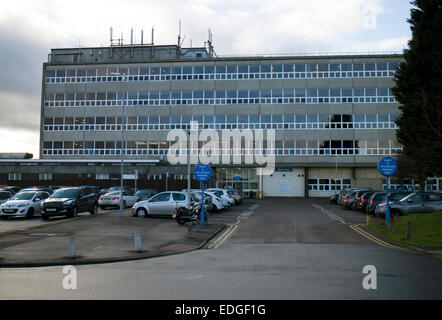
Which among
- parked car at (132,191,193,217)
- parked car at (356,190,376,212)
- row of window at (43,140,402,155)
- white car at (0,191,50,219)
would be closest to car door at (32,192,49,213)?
white car at (0,191,50,219)

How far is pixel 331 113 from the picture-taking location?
56.6 m

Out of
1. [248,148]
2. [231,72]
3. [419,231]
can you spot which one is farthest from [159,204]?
[231,72]

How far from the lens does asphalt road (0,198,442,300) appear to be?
716cm

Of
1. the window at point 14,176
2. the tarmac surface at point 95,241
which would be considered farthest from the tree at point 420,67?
the window at point 14,176

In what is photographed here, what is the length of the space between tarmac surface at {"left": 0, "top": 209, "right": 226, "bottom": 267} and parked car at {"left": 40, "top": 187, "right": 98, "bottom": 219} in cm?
147

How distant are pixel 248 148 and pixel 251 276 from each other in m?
48.8

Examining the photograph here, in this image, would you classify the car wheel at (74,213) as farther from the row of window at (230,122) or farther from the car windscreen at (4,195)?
the row of window at (230,122)

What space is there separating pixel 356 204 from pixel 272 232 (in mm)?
15269

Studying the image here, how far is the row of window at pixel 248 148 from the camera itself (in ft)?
183

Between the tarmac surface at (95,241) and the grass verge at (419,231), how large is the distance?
7.02 meters

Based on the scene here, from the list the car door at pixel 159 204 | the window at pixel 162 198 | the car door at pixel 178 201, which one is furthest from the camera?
the window at pixel 162 198

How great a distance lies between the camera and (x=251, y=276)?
8.79 meters

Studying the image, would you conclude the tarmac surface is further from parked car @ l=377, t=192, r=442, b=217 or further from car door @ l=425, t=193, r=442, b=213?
car door @ l=425, t=193, r=442, b=213

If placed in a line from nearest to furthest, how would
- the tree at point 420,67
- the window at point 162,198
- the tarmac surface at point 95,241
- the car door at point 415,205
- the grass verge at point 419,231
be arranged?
the tarmac surface at point 95,241 < the grass verge at point 419,231 < the tree at point 420,67 < the car door at point 415,205 < the window at point 162,198
